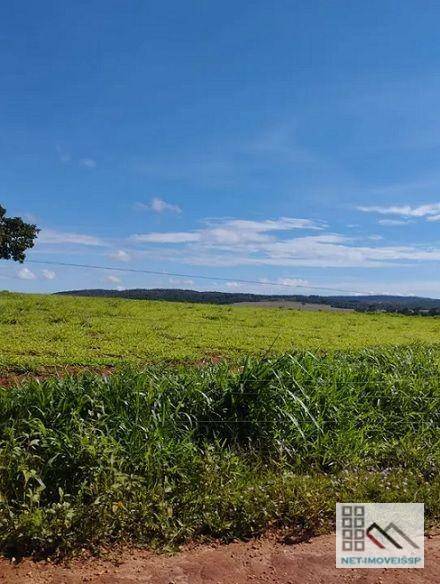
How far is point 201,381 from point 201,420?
0.61 m

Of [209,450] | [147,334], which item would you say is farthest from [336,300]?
[209,450]

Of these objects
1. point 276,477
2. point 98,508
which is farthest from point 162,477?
point 276,477

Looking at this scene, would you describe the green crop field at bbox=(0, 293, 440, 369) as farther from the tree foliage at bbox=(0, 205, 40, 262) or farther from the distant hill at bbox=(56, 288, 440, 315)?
the tree foliage at bbox=(0, 205, 40, 262)

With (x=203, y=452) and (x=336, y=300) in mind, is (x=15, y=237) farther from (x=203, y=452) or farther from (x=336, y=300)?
(x=203, y=452)

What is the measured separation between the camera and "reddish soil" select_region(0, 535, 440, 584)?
3.43 meters

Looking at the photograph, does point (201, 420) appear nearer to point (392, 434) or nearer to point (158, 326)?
point (392, 434)

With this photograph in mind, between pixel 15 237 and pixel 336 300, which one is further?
pixel 15 237

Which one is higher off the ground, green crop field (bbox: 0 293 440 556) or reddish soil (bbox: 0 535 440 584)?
green crop field (bbox: 0 293 440 556)

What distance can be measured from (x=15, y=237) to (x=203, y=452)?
39.3 metres

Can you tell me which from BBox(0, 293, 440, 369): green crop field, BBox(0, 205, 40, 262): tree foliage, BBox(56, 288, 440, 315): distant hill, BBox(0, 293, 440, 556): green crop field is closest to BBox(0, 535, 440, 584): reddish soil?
BBox(0, 293, 440, 556): green crop field

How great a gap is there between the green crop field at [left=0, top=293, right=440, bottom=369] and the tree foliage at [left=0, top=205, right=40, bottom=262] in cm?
2230

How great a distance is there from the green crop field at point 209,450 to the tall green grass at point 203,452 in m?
0.01

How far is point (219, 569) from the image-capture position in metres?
3.56

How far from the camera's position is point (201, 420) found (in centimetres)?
539
